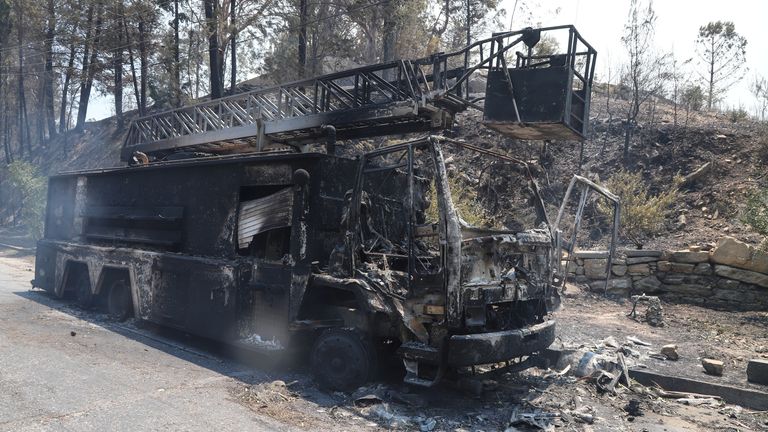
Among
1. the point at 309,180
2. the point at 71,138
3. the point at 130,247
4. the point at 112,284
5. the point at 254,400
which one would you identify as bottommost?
the point at 254,400

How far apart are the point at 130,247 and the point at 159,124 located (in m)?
3.51

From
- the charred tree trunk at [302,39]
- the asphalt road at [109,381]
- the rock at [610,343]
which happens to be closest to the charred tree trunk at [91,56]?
the charred tree trunk at [302,39]

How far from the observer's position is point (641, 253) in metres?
11.1

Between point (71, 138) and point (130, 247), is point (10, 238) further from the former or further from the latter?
point (130, 247)

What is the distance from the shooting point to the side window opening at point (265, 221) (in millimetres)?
6238

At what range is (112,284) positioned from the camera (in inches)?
353

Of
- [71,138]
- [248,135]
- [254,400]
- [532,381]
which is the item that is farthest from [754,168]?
[71,138]

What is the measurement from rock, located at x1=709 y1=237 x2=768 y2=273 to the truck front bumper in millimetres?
6905

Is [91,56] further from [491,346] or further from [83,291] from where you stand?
[491,346]

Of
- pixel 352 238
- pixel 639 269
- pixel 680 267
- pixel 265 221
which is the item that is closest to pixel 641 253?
pixel 639 269

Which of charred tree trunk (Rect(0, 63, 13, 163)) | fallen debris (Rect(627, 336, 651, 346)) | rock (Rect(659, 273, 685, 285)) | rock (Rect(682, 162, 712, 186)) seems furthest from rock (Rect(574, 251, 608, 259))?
charred tree trunk (Rect(0, 63, 13, 163))

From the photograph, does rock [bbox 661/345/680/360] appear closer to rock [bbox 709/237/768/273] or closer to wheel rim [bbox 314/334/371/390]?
wheel rim [bbox 314/334/371/390]

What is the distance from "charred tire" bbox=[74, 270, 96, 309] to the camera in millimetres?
9422

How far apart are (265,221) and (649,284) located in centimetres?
813
